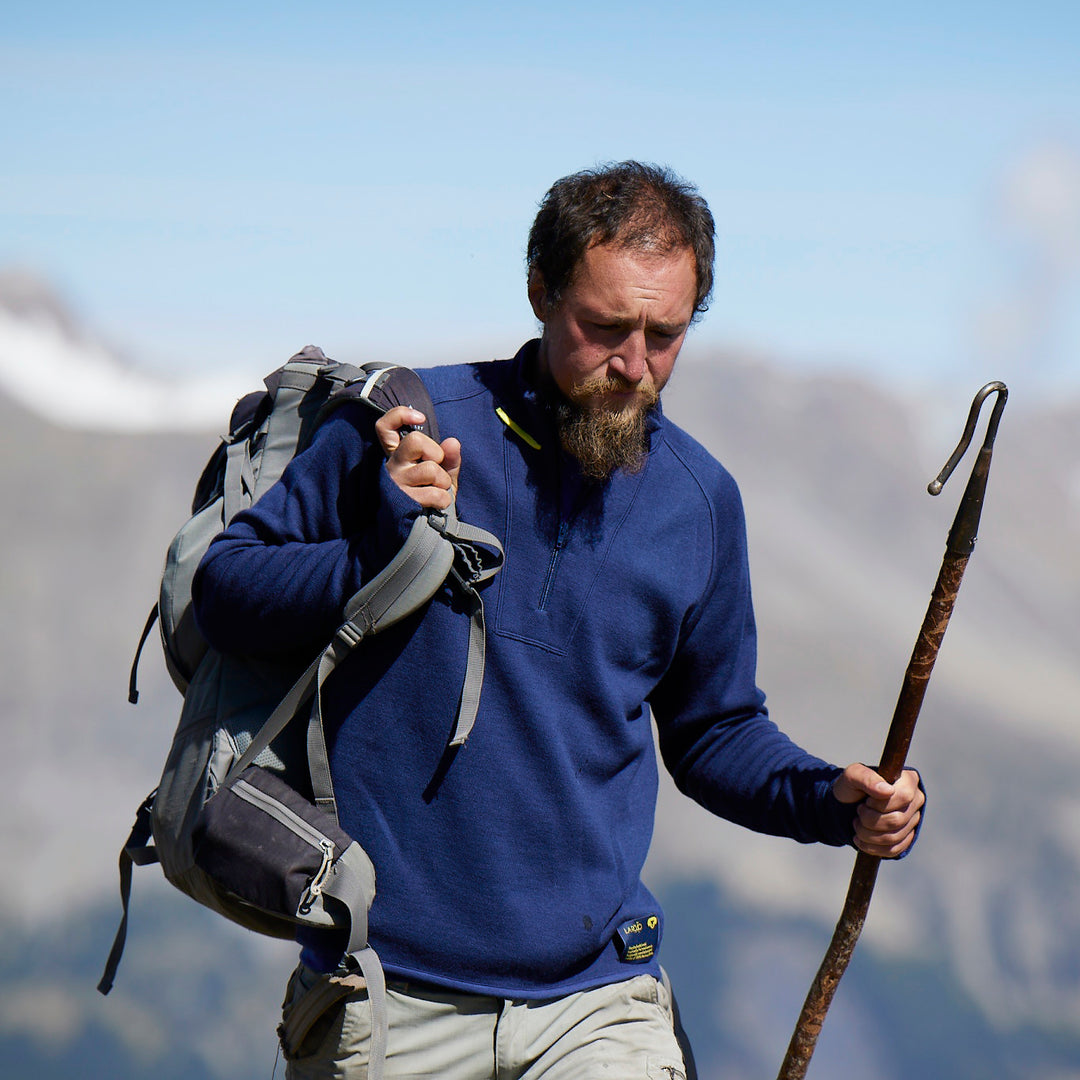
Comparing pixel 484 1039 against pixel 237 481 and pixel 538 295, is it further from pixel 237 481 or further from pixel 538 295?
pixel 538 295

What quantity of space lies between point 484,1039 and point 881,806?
0.81 meters

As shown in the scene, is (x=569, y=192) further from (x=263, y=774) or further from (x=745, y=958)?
(x=745, y=958)

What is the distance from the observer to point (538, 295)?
8.20 feet

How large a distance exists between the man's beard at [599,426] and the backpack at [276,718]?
26cm

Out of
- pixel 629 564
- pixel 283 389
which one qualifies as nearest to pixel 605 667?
pixel 629 564

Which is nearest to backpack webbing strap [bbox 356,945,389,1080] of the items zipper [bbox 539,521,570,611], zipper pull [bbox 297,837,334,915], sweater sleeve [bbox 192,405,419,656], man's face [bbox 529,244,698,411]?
zipper pull [bbox 297,837,334,915]

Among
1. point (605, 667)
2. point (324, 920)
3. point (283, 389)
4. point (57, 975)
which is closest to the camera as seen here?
point (324, 920)

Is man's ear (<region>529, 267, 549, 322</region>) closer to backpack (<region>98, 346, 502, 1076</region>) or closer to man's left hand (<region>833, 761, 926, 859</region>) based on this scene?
backpack (<region>98, 346, 502, 1076</region>)

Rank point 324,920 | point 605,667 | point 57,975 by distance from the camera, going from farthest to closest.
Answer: point 57,975
point 605,667
point 324,920

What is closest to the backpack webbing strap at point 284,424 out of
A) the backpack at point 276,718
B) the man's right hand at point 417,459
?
the backpack at point 276,718

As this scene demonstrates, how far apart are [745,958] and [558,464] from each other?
24.4 meters

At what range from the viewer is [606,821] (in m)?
2.26

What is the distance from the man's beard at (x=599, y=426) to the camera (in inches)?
89.6

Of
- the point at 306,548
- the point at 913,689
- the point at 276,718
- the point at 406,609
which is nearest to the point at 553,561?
the point at 406,609
